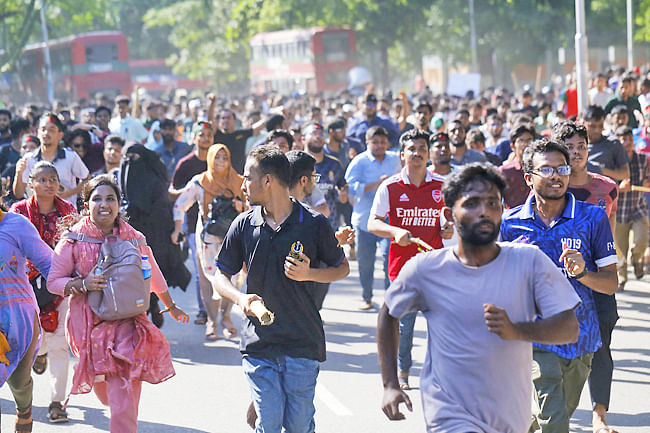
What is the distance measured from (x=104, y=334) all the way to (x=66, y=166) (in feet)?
14.3

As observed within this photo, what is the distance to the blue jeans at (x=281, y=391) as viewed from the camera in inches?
199

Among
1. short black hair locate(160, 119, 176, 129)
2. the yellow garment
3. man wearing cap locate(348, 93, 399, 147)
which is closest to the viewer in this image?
the yellow garment

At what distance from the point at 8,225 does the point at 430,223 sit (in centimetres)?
301

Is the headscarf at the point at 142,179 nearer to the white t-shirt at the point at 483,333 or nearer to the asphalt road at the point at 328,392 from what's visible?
the asphalt road at the point at 328,392

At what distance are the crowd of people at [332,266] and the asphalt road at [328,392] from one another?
340mm

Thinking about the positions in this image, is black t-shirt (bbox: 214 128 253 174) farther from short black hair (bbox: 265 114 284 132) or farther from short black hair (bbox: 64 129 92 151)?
short black hair (bbox: 64 129 92 151)

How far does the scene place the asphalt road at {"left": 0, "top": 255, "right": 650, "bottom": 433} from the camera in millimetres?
7004

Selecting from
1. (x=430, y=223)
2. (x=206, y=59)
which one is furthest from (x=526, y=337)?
(x=206, y=59)

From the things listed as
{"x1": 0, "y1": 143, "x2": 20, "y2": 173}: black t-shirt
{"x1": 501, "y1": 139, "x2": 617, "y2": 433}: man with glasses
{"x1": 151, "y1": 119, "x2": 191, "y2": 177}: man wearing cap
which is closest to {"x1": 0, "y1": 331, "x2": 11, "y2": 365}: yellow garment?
{"x1": 501, "y1": 139, "x2": 617, "y2": 433}: man with glasses

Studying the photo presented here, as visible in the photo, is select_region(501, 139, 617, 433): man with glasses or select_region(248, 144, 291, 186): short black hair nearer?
select_region(248, 144, 291, 186): short black hair

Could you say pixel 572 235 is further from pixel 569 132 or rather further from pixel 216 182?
pixel 216 182

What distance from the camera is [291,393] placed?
5.12m

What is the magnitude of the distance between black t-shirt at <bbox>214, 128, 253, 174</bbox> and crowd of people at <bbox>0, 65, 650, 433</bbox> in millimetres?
1892

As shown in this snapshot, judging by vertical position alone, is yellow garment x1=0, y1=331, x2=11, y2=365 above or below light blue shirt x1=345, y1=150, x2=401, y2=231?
below
